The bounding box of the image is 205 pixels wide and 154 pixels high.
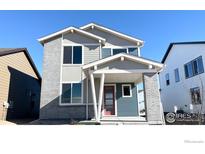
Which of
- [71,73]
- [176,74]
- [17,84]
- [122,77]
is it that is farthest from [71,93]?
[176,74]

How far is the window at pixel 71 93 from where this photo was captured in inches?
484

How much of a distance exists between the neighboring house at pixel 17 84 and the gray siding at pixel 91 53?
6286 millimetres

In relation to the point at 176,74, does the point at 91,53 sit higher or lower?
higher

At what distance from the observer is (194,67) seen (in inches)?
619

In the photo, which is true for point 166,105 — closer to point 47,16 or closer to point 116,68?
point 116,68

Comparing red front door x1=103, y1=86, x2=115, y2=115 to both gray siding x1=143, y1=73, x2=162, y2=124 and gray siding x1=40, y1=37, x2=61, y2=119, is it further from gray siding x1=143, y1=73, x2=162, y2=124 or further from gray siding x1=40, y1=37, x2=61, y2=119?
gray siding x1=143, y1=73, x2=162, y2=124

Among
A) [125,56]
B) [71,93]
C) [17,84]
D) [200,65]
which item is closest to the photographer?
[125,56]

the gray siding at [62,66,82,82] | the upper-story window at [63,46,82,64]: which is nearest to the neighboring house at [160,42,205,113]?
the gray siding at [62,66,82,82]

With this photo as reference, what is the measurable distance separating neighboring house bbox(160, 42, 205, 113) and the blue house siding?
3035 millimetres

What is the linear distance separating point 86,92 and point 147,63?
194 inches

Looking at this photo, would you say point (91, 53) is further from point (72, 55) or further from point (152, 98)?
point (152, 98)

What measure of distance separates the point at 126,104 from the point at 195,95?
23.1 ft

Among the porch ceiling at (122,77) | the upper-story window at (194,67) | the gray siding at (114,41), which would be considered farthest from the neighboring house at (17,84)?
the upper-story window at (194,67)

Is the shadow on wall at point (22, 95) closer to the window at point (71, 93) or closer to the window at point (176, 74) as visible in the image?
the window at point (71, 93)
